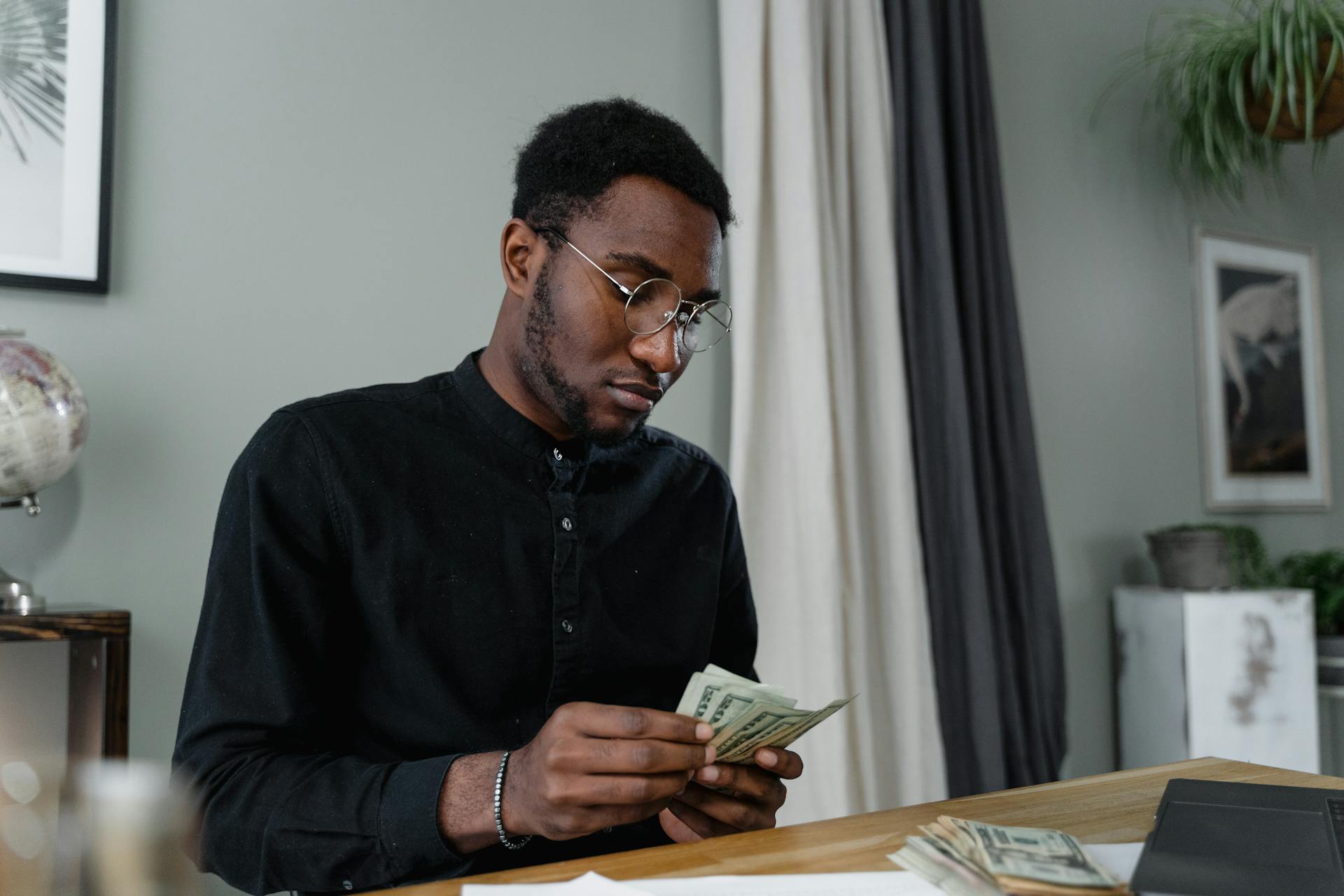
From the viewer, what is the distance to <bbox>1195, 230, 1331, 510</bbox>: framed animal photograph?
146 inches

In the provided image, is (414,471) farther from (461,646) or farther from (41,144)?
(41,144)

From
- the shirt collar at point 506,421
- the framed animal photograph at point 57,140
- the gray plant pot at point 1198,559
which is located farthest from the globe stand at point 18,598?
the gray plant pot at point 1198,559

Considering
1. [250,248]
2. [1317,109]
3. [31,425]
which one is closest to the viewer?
[31,425]

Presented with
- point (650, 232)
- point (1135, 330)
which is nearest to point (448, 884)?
point (650, 232)

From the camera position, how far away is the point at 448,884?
823 millimetres

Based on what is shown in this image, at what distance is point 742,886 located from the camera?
0.82 m

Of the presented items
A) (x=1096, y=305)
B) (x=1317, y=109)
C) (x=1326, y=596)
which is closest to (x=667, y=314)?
(x=1096, y=305)

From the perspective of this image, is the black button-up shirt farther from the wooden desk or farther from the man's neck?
the wooden desk

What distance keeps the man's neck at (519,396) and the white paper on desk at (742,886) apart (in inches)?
28.0

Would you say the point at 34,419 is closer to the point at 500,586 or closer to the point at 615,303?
the point at 500,586

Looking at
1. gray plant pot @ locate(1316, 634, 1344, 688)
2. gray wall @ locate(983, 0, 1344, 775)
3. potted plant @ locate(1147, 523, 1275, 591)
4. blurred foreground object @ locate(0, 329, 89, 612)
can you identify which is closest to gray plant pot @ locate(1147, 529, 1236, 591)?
potted plant @ locate(1147, 523, 1275, 591)

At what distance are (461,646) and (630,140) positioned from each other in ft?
2.21

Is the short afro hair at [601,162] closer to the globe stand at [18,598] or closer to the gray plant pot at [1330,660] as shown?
the globe stand at [18,598]

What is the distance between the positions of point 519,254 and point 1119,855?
0.99 meters
